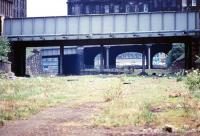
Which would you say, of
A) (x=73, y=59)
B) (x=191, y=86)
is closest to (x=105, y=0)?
(x=73, y=59)

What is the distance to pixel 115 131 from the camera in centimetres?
1015

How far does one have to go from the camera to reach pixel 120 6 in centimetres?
9181

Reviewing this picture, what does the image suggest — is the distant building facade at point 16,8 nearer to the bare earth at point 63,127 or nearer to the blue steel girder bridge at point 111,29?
the blue steel girder bridge at point 111,29

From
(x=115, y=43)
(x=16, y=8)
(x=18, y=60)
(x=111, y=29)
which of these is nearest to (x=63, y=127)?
(x=111, y=29)

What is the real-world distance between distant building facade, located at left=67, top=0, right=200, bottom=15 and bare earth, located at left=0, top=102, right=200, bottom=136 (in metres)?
76.2

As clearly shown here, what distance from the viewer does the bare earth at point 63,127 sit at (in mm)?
9898

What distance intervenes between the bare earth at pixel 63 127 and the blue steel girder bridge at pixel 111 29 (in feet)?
111

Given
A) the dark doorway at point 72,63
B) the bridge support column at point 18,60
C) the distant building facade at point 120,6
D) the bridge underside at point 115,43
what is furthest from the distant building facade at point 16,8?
the distant building facade at point 120,6

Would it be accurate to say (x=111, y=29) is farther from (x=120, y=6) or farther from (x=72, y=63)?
(x=120, y=6)

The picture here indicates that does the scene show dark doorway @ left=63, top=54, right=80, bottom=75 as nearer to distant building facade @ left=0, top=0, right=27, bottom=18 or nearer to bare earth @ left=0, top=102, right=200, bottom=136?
distant building facade @ left=0, top=0, right=27, bottom=18

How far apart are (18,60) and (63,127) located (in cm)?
4352

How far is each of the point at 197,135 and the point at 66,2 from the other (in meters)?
87.9

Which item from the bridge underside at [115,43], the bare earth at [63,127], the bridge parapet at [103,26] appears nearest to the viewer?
the bare earth at [63,127]

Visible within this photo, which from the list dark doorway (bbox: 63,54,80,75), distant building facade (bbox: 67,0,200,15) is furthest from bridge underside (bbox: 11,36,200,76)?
distant building facade (bbox: 67,0,200,15)
